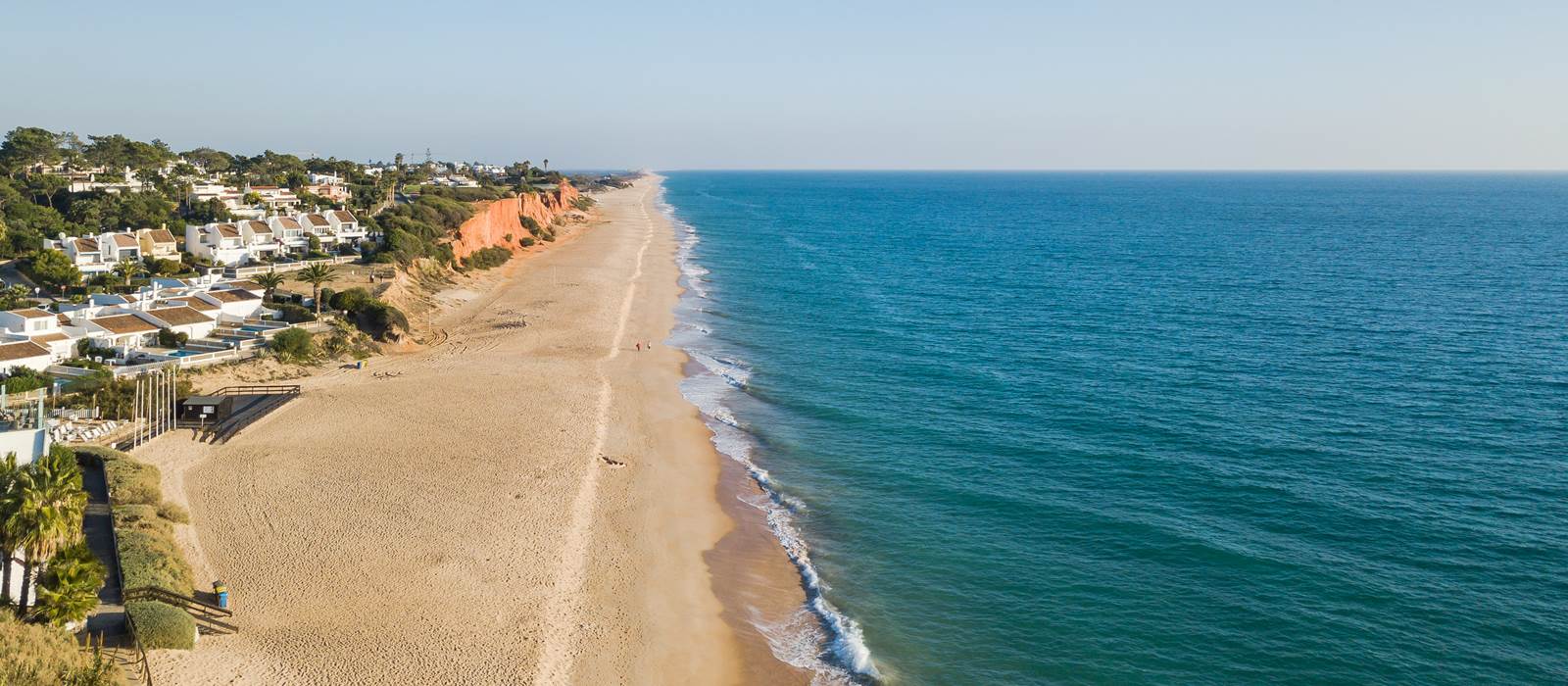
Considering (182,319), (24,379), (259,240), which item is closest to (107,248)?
(259,240)

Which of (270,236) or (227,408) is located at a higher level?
(270,236)

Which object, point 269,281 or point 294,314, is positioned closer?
point 294,314

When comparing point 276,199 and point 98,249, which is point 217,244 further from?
point 276,199

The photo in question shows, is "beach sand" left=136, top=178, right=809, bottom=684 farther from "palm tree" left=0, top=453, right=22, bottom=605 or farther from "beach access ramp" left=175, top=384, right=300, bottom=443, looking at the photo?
"palm tree" left=0, top=453, right=22, bottom=605

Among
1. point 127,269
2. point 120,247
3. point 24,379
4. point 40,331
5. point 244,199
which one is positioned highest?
point 244,199

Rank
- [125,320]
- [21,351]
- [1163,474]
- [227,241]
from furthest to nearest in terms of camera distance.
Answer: [227,241] < [125,320] < [21,351] < [1163,474]

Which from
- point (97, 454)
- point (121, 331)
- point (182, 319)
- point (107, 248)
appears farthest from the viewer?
point (107, 248)
